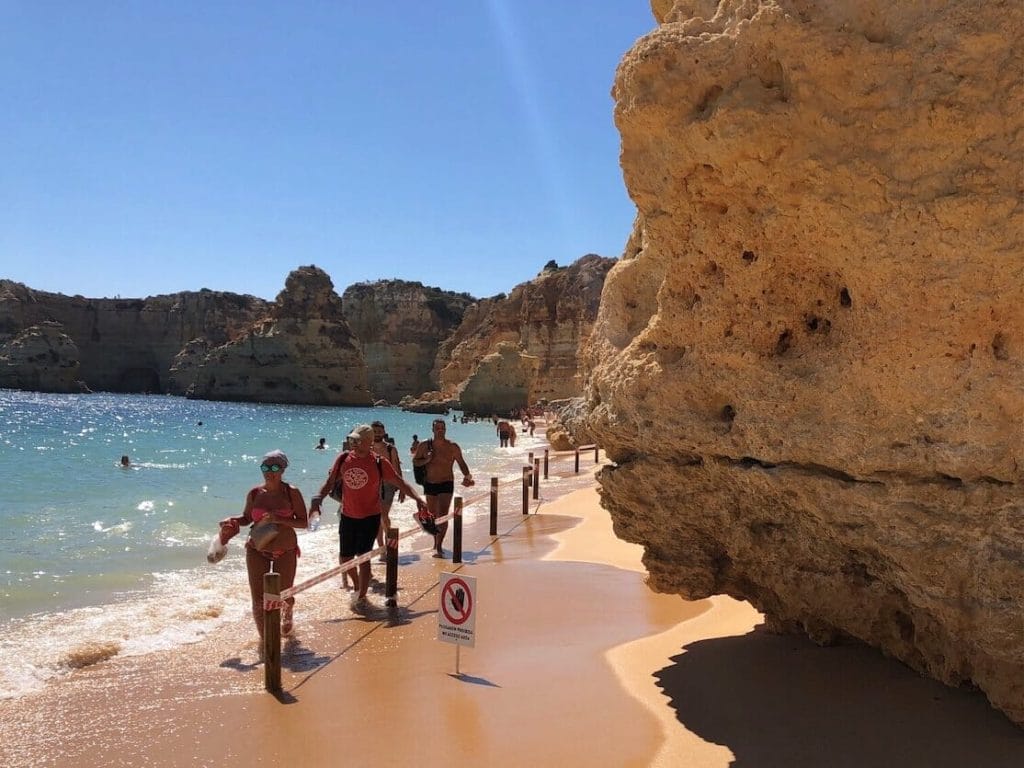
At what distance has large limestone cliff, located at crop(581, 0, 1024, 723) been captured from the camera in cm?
284

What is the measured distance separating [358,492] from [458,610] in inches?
84.7

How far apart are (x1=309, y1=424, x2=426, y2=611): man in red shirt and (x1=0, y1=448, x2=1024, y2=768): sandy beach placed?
0.65m

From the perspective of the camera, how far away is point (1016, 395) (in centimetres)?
275

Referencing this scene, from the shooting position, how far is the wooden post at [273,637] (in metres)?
4.39

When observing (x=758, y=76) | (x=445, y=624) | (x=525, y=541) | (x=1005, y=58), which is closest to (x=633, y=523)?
(x=445, y=624)

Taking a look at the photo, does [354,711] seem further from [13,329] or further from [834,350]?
[13,329]

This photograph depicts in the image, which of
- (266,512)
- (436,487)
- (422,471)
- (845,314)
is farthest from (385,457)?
(845,314)

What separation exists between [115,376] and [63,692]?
120 m

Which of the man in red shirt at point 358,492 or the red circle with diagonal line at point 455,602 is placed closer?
the red circle with diagonal line at point 455,602

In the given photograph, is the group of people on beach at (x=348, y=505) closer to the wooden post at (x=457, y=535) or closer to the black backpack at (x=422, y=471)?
the black backpack at (x=422, y=471)

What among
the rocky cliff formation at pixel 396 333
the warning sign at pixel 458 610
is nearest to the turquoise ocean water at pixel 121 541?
the warning sign at pixel 458 610

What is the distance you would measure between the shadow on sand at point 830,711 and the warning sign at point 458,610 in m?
1.16

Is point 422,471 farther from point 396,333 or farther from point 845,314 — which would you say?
point 396,333

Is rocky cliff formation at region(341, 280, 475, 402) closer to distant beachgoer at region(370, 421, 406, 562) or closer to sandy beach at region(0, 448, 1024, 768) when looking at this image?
distant beachgoer at region(370, 421, 406, 562)
